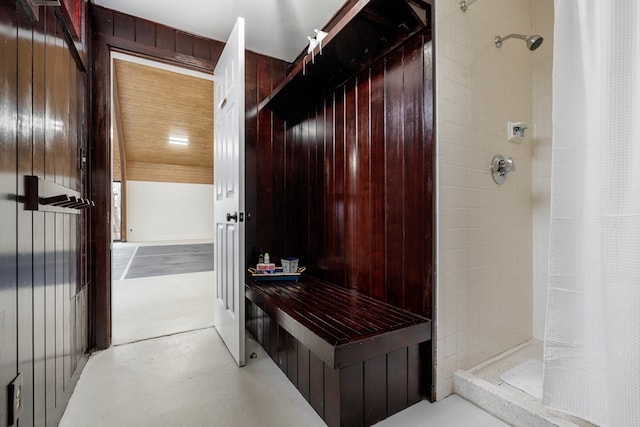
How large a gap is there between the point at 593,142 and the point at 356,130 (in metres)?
1.20

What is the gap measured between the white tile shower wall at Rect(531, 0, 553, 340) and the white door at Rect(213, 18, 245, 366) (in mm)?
1961

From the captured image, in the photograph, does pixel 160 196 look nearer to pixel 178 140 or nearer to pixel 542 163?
pixel 178 140

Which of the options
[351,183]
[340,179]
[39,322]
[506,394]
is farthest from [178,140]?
[506,394]

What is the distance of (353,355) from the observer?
118 cm

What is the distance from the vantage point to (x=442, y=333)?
1.43 meters

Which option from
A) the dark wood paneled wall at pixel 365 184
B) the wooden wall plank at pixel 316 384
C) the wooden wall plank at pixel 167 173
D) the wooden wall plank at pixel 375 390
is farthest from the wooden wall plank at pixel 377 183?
the wooden wall plank at pixel 167 173

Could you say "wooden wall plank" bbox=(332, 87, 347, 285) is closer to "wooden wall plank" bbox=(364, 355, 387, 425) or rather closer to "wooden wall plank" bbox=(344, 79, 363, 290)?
"wooden wall plank" bbox=(344, 79, 363, 290)

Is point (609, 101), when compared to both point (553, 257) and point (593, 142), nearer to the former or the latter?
point (593, 142)

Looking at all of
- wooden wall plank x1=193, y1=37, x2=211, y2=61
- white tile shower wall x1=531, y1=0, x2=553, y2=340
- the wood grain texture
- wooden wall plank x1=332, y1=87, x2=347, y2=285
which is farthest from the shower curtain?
the wood grain texture

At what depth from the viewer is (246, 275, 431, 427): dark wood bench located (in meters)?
1.21

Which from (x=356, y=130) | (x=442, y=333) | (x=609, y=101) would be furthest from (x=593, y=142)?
(x=356, y=130)

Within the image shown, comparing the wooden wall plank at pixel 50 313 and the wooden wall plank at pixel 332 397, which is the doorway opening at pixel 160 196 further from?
the wooden wall plank at pixel 332 397

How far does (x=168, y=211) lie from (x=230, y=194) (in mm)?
9423

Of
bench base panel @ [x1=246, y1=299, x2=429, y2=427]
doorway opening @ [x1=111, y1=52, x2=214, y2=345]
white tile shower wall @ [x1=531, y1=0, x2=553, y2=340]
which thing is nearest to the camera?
bench base panel @ [x1=246, y1=299, x2=429, y2=427]
